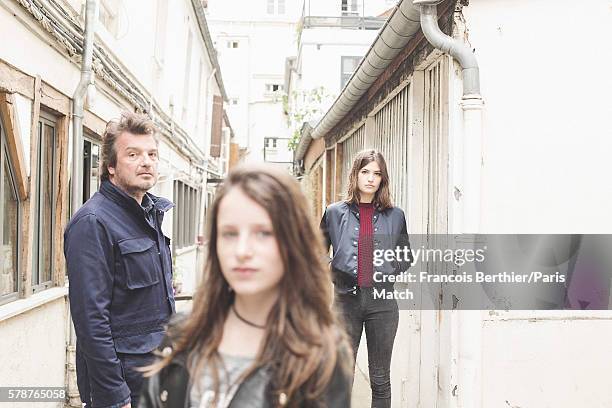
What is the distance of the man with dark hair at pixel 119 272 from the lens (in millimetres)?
2615

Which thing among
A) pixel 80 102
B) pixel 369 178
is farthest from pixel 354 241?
pixel 80 102

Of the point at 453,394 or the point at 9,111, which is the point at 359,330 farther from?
the point at 9,111

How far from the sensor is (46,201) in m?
5.39

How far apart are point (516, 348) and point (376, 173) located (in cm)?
137

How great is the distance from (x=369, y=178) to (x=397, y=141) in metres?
1.98

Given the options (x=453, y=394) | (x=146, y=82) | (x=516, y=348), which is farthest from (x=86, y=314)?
(x=146, y=82)

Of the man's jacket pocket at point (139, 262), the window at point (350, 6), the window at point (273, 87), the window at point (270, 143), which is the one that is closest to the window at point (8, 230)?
the man's jacket pocket at point (139, 262)

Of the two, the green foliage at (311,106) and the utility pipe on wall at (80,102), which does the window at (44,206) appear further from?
the green foliage at (311,106)

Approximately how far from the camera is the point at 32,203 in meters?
4.76

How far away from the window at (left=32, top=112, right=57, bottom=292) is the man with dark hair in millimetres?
2546

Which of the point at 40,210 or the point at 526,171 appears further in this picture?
the point at 40,210

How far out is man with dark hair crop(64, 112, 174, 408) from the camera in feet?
8.58

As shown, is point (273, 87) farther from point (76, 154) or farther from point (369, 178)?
point (369, 178)

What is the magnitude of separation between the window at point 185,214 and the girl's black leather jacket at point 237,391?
12339 millimetres
